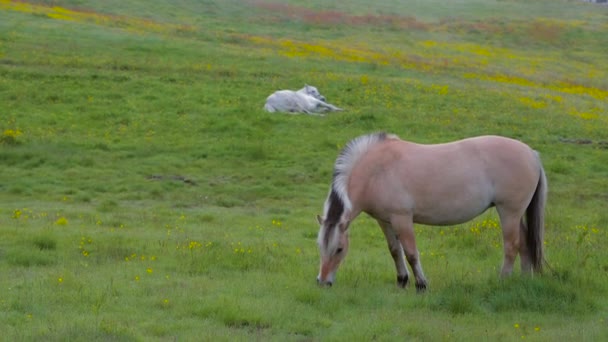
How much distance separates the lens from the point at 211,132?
24.0 m

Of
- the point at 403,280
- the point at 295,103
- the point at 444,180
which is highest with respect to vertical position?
the point at 444,180

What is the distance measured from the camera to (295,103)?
85.8 feet

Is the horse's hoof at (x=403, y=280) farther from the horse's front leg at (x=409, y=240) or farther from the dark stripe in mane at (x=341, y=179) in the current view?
the dark stripe in mane at (x=341, y=179)

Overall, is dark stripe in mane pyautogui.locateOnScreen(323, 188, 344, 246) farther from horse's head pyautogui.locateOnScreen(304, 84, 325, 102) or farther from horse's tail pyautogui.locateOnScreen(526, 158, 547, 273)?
horse's head pyautogui.locateOnScreen(304, 84, 325, 102)

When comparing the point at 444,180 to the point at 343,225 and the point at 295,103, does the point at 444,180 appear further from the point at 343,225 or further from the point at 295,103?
the point at 295,103

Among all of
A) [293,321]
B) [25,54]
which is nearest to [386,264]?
[293,321]

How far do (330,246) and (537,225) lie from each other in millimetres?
2734

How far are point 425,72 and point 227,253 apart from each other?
92.3ft

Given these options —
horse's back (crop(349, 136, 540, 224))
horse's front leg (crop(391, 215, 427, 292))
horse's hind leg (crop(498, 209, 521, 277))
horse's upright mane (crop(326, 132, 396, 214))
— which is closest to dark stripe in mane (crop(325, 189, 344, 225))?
horse's upright mane (crop(326, 132, 396, 214))

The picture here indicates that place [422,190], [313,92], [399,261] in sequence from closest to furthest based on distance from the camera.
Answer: [422,190] → [399,261] → [313,92]

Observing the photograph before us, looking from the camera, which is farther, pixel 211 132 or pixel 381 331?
pixel 211 132

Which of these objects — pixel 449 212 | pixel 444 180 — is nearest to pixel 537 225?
pixel 449 212

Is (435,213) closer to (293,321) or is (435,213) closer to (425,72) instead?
(293,321)

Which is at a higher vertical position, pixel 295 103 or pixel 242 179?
pixel 295 103
